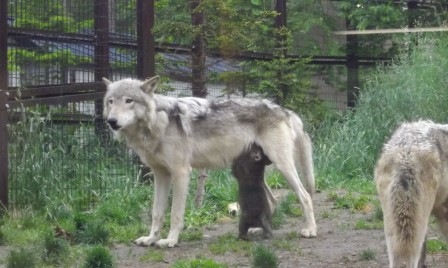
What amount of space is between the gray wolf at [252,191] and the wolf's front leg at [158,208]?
688 mm

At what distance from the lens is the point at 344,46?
15.6 metres

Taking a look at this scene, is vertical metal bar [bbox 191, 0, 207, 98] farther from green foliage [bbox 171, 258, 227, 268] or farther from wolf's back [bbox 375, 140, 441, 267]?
wolf's back [bbox 375, 140, 441, 267]

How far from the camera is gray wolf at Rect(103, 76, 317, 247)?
8062mm

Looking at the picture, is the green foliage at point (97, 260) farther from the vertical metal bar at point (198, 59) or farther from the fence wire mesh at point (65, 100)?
the vertical metal bar at point (198, 59)

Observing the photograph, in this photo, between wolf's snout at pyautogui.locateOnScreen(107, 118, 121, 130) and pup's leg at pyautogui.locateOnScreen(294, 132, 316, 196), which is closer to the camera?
wolf's snout at pyautogui.locateOnScreen(107, 118, 121, 130)

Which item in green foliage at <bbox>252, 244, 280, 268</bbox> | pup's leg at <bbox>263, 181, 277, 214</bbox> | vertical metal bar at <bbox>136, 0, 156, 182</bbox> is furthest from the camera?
vertical metal bar at <bbox>136, 0, 156, 182</bbox>

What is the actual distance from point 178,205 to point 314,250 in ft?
4.35

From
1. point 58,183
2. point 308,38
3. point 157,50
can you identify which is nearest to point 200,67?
point 157,50

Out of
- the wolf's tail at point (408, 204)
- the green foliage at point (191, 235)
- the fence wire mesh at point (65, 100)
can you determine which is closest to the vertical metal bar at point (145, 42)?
the fence wire mesh at point (65, 100)

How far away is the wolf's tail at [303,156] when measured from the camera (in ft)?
29.1

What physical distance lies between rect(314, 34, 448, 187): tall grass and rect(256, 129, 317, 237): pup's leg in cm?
297

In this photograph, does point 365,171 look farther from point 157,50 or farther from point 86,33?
point 86,33

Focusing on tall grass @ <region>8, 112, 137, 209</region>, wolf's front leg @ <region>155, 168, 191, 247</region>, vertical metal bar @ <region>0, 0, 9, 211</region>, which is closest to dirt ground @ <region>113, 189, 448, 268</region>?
wolf's front leg @ <region>155, 168, 191, 247</region>

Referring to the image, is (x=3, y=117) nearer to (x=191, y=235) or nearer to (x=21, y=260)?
(x=191, y=235)
